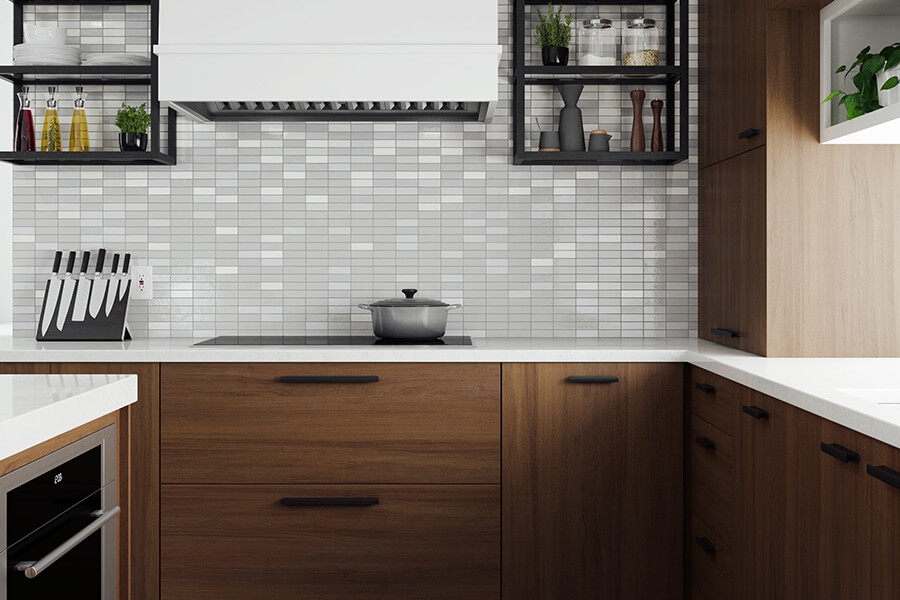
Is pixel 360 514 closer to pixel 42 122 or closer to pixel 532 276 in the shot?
pixel 532 276

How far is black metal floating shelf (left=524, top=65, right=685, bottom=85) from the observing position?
2711mm

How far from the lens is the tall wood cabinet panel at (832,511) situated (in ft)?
4.46

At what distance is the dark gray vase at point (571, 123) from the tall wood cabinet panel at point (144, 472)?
5.26 ft

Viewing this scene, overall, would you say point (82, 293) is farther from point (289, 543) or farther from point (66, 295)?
point (289, 543)

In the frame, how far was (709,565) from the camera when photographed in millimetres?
2242

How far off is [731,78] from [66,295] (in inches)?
96.6

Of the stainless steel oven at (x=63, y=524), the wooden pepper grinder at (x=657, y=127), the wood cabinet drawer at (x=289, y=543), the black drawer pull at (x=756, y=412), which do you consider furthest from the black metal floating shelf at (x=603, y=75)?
the stainless steel oven at (x=63, y=524)

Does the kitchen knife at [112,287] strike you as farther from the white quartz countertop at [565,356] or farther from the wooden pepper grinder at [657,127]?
the wooden pepper grinder at [657,127]

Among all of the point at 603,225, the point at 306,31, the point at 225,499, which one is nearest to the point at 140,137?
the point at 306,31

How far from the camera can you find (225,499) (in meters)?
2.40

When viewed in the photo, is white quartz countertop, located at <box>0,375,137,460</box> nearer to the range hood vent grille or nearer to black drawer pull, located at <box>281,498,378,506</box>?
black drawer pull, located at <box>281,498,378,506</box>

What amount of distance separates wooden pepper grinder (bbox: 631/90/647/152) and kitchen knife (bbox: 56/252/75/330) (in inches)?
83.4

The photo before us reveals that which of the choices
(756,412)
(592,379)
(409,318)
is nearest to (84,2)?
(409,318)

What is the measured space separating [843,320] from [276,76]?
1897mm
